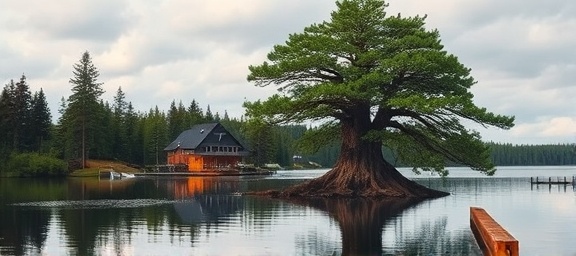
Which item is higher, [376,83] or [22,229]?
[376,83]

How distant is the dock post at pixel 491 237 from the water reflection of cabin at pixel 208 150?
88667 millimetres

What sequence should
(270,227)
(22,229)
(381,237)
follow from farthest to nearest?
(270,227)
(22,229)
(381,237)

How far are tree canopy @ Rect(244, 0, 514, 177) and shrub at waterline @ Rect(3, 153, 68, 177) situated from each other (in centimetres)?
6402

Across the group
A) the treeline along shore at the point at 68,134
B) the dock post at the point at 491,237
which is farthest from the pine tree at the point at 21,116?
the dock post at the point at 491,237

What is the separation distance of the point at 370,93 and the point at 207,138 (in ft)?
244

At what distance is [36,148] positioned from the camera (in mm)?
112938

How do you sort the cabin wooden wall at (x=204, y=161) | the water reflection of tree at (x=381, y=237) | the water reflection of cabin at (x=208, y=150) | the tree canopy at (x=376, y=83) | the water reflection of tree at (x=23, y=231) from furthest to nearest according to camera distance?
1. the cabin wooden wall at (x=204, y=161)
2. the water reflection of cabin at (x=208, y=150)
3. the tree canopy at (x=376, y=83)
4. the water reflection of tree at (x=23, y=231)
5. the water reflection of tree at (x=381, y=237)

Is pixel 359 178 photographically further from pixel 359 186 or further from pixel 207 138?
pixel 207 138

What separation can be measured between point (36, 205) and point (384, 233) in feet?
77.3

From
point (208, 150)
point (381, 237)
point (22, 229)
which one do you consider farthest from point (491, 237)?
point (208, 150)

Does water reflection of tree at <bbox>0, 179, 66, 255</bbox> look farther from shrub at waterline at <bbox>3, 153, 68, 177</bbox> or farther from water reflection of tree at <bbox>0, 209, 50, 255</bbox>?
shrub at waterline at <bbox>3, 153, 68, 177</bbox>

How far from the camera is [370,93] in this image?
43281mm

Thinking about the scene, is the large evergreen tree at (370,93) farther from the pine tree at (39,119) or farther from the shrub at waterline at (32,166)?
the pine tree at (39,119)

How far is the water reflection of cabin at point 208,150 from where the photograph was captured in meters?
115
